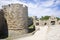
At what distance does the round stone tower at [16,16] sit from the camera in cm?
2388

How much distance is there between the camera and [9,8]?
24.2 m

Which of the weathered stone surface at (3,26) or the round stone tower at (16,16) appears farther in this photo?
the weathered stone surface at (3,26)

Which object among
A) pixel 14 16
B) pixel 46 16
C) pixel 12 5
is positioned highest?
pixel 12 5

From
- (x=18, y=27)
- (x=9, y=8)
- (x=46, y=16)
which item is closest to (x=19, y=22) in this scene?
(x=18, y=27)

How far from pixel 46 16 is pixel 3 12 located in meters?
44.7

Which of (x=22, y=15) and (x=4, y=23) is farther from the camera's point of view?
(x=4, y=23)

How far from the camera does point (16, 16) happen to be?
24.0 m

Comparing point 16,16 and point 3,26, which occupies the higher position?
point 16,16

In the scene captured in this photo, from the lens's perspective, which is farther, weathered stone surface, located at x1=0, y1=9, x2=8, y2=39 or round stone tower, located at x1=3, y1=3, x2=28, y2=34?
weathered stone surface, located at x1=0, y1=9, x2=8, y2=39

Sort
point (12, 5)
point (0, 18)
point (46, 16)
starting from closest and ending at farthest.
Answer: point (12, 5), point (0, 18), point (46, 16)

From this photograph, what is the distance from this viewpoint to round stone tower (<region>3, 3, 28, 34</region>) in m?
23.9

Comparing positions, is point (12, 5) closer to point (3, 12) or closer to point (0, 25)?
point (3, 12)

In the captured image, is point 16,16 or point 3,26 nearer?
point 16,16

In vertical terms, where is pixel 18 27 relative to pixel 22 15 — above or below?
below
